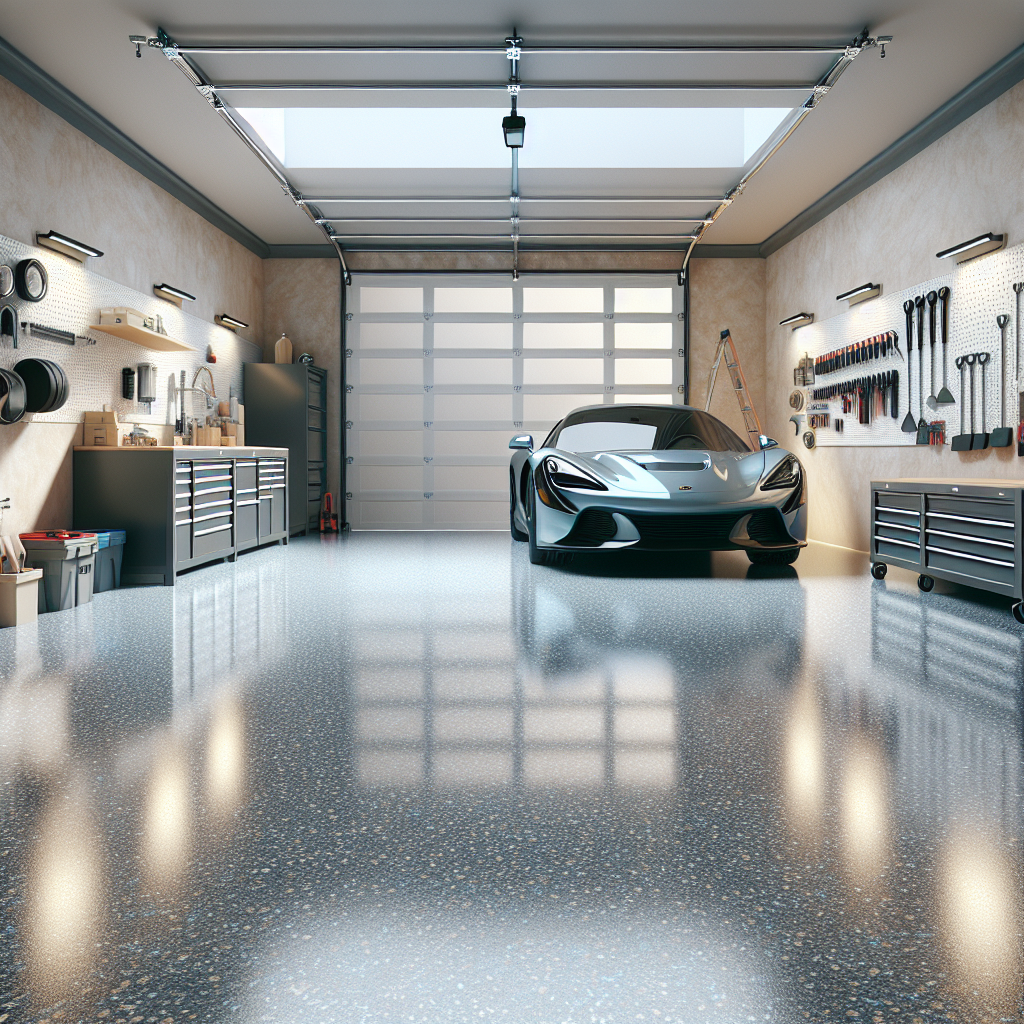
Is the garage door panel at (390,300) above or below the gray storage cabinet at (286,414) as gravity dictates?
above

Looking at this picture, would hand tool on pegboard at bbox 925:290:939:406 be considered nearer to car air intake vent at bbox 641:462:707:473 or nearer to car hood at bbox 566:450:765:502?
car hood at bbox 566:450:765:502

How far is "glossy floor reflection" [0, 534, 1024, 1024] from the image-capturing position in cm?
109

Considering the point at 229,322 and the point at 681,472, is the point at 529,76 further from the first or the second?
the point at 229,322

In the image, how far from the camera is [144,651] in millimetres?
3199

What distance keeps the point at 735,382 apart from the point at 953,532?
5.49 metres

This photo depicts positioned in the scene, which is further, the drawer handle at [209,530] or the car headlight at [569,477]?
the drawer handle at [209,530]

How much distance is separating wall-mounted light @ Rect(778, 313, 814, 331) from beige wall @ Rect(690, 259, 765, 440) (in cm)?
99

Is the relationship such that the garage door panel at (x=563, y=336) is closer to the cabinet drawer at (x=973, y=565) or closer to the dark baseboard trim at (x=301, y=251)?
the dark baseboard trim at (x=301, y=251)

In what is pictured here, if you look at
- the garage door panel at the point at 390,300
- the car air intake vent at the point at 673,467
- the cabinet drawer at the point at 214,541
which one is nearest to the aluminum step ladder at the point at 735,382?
the garage door panel at the point at 390,300

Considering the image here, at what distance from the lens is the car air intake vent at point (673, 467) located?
17.2 ft

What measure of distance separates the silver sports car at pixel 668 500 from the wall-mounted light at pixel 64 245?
343cm

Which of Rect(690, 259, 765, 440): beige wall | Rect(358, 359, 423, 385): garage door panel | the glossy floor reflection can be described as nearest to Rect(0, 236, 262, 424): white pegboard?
Rect(358, 359, 423, 385): garage door panel

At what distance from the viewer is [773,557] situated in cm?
600

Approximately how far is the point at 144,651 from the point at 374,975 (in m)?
2.43
